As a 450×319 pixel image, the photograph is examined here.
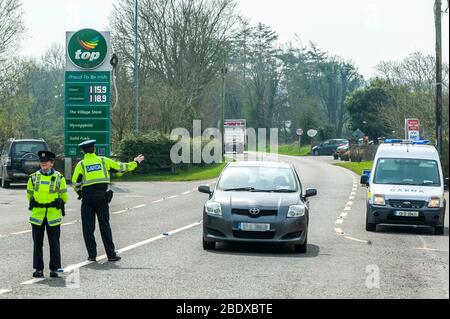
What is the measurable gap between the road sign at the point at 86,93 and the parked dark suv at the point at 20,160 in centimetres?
217

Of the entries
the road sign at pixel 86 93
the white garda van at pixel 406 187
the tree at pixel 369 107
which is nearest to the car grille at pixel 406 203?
the white garda van at pixel 406 187

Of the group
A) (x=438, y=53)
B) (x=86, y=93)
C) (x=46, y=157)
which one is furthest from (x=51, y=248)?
(x=86, y=93)

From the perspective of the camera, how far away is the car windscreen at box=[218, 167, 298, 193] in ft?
49.8

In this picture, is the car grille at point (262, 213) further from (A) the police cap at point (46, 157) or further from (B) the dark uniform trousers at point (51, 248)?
(A) the police cap at point (46, 157)

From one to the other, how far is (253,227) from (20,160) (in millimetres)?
22168

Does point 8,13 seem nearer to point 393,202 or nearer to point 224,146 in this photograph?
point 224,146

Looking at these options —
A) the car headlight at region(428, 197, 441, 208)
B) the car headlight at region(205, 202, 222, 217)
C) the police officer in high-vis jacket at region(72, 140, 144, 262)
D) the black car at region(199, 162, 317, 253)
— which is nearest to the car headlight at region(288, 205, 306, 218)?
the black car at region(199, 162, 317, 253)

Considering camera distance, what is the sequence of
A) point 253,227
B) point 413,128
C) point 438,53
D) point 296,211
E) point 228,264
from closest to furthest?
point 228,264, point 253,227, point 296,211, point 438,53, point 413,128

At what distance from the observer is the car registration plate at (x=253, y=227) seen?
14.0 meters

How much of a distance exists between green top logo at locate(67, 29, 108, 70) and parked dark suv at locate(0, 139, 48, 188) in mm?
4016

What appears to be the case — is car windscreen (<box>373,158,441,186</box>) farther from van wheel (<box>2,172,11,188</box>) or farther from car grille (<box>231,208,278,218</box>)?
van wheel (<box>2,172,11,188</box>)

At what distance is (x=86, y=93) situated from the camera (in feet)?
122

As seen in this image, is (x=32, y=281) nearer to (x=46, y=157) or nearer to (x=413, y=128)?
(x=46, y=157)
